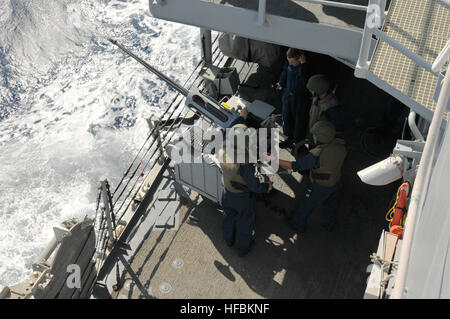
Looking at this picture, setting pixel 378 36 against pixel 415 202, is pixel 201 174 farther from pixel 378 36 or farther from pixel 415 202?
pixel 415 202

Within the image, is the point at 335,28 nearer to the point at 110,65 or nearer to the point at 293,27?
the point at 293,27

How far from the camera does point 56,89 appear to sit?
19.9 metres

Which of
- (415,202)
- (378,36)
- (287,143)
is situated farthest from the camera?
(287,143)

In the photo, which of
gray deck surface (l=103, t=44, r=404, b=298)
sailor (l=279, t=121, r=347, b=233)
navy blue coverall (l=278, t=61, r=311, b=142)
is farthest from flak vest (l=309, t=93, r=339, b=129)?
gray deck surface (l=103, t=44, r=404, b=298)

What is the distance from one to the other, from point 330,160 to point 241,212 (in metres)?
1.27

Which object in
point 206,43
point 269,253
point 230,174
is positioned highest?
point 206,43

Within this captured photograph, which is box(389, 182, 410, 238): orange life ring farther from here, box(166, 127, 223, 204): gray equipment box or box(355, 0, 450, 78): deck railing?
box(166, 127, 223, 204): gray equipment box

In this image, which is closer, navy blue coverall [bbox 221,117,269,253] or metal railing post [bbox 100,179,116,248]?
navy blue coverall [bbox 221,117,269,253]

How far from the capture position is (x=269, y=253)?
6629mm

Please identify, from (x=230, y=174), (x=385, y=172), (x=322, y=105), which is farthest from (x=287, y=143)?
(x=385, y=172)

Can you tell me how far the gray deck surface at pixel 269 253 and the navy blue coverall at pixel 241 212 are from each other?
22 centimetres

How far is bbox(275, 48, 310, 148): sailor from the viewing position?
22.8 feet

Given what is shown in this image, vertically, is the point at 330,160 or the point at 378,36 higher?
the point at 378,36

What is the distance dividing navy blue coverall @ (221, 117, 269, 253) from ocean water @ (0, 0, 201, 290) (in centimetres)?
770
